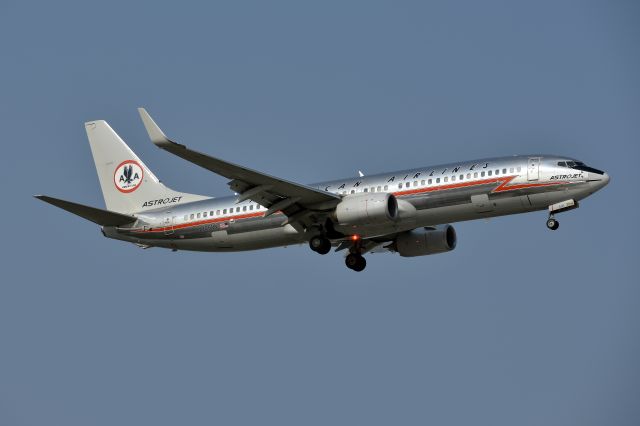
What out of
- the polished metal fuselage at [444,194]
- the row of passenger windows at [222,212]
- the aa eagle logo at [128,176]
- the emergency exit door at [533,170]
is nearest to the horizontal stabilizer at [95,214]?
the row of passenger windows at [222,212]

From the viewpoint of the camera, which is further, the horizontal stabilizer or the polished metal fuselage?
the horizontal stabilizer

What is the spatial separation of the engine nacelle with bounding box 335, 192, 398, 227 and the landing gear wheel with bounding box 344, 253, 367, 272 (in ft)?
17.8

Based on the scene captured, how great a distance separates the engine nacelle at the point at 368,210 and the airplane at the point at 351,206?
0.14 ft

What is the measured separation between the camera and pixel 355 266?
55469 mm

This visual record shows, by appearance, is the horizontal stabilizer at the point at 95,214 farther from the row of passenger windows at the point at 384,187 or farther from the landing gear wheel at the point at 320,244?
the landing gear wheel at the point at 320,244

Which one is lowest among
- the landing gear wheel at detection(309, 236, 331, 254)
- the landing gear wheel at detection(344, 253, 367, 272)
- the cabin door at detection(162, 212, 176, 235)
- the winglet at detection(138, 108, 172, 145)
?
the landing gear wheel at detection(344, 253, 367, 272)

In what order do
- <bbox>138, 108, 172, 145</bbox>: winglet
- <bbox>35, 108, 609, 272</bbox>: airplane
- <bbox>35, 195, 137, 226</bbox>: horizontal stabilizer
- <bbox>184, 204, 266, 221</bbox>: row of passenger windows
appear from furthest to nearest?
<bbox>184, 204, 266, 221</bbox>: row of passenger windows < <bbox>35, 195, 137, 226</bbox>: horizontal stabilizer < <bbox>35, 108, 609, 272</bbox>: airplane < <bbox>138, 108, 172, 145</bbox>: winglet

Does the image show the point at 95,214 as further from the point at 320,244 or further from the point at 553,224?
the point at 553,224

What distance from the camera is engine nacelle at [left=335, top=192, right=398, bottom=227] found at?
48.9 meters

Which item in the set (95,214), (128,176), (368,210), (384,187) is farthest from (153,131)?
(128,176)

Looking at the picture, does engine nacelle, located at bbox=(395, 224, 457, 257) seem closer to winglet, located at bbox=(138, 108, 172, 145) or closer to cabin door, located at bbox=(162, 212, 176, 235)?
cabin door, located at bbox=(162, 212, 176, 235)

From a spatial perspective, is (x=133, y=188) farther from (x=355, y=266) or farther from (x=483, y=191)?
(x=483, y=191)

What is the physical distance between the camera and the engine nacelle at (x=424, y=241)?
55062 millimetres

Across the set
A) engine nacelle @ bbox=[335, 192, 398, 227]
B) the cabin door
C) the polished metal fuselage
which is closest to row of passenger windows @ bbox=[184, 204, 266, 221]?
the polished metal fuselage
